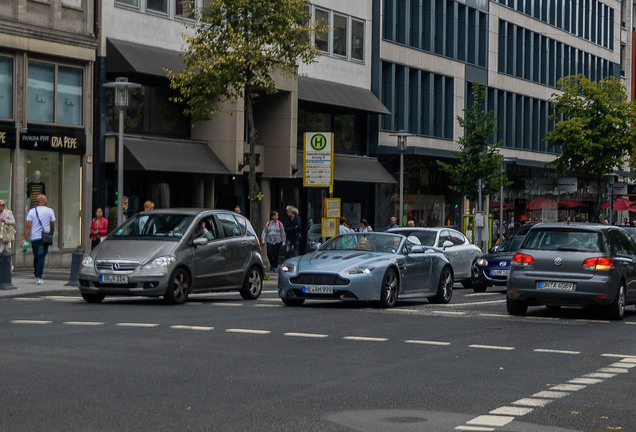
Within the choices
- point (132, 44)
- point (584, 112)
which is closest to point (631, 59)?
point (584, 112)

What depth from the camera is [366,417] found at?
9.30 meters

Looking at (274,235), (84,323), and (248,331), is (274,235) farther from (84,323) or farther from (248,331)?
(248,331)

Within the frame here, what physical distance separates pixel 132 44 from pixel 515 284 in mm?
18761

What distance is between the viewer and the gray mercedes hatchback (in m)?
20.9

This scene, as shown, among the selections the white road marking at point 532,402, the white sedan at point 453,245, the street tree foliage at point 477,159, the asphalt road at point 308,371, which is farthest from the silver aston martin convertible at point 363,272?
the street tree foliage at point 477,159

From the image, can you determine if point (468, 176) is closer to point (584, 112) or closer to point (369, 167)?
point (369, 167)

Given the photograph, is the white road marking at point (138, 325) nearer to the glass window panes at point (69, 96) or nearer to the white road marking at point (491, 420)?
the white road marking at point (491, 420)

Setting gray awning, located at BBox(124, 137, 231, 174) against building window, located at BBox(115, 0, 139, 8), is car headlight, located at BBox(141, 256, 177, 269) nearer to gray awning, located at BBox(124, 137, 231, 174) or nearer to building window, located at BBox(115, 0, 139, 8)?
gray awning, located at BBox(124, 137, 231, 174)

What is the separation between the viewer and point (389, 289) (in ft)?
70.3

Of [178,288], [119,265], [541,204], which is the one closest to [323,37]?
[541,204]

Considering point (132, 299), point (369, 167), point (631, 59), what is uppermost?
point (631, 59)

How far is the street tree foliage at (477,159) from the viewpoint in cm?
5159

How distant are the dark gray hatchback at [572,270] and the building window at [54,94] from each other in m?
16.7

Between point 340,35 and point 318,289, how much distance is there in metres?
28.8
